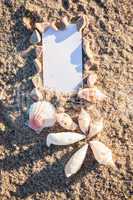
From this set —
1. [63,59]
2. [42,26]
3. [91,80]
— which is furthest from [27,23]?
[91,80]

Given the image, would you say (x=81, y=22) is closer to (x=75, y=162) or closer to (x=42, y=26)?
(x=42, y=26)

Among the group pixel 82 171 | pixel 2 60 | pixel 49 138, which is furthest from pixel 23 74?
pixel 82 171

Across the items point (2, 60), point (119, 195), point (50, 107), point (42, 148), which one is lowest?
point (119, 195)

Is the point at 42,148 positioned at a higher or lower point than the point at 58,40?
lower

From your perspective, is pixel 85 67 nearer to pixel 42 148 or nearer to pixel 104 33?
pixel 104 33

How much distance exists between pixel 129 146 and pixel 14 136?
40 centimetres

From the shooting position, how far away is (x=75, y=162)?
228cm

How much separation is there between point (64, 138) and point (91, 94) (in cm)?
18

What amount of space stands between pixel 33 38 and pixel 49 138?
36 centimetres

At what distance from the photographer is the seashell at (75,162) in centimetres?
228

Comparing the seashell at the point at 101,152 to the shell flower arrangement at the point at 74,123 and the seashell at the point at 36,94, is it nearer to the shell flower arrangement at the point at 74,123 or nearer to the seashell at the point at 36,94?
the shell flower arrangement at the point at 74,123

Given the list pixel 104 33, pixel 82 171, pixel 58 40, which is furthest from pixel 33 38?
pixel 82 171

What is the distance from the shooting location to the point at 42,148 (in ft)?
7.68

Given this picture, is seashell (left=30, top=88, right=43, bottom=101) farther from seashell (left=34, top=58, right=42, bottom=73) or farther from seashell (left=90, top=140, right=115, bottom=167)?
seashell (left=90, top=140, right=115, bottom=167)
